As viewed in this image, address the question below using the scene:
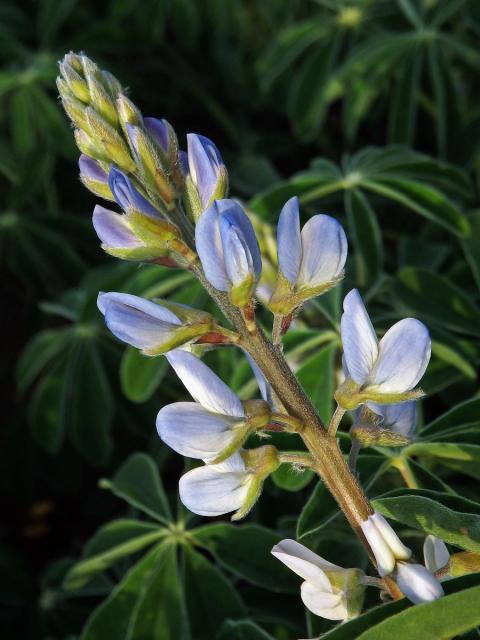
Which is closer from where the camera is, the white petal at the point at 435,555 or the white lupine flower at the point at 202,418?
the white lupine flower at the point at 202,418

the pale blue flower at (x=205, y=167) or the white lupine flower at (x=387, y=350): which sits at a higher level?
the pale blue flower at (x=205, y=167)

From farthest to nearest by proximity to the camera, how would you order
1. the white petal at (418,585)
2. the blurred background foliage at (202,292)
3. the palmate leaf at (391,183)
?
the palmate leaf at (391,183), the blurred background foliage at (202,292), the white petal at (418,585)

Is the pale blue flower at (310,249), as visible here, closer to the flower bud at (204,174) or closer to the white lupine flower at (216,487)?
the flower bud at (204,174)

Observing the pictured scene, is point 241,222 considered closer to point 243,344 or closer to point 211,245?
point 211,245

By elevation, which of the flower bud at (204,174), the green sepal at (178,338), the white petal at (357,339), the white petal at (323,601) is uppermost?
the flower bud at (204,174)

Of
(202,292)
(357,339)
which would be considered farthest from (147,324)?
(202,292)

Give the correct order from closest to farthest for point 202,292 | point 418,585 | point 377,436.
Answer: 1. point 418,585
2. point 377,436
3. point 202,292

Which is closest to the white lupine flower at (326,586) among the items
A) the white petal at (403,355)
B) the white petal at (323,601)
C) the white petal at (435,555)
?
the white petal at (323,601)

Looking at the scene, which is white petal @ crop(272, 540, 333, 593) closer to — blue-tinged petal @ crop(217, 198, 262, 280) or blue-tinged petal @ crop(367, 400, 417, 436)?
blue-tinged petal @ crop(367, 400, 417, 436)
